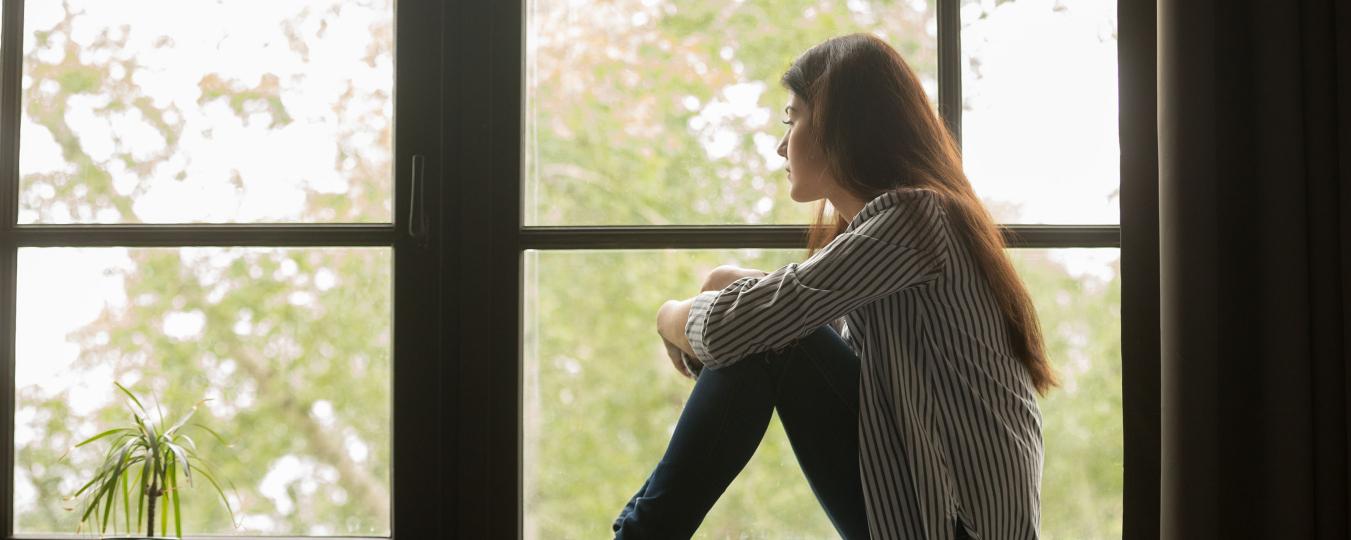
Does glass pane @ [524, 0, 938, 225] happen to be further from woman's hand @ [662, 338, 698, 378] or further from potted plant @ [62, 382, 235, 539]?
potted plant @ [62, 382, 235, 539]

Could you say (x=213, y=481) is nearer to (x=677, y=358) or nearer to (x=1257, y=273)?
(x=677, y=358)

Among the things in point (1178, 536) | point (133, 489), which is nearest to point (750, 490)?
point (1178, 536)

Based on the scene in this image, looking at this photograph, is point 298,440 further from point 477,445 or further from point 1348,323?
point 1348,323

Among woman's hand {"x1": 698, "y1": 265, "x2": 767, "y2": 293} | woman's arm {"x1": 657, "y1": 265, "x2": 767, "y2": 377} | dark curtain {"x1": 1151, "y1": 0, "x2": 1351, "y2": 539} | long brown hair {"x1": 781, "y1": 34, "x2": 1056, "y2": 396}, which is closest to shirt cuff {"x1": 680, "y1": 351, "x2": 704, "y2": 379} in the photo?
woman's arm {"x1": 657, "y1": 265, "x2": 767, "y2": 377}

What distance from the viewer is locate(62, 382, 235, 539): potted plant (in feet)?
4.88

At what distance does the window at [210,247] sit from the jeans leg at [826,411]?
0.72 meters

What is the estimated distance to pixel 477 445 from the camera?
1536mm

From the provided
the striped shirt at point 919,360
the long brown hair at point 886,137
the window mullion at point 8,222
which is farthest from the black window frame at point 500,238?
the window mullion at point 8,222

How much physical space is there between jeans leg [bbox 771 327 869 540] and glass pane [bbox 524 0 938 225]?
0.40 meters

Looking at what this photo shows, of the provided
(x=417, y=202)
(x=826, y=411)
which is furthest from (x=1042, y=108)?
→ (x=417, y=202)

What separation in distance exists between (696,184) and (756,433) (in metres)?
0.51

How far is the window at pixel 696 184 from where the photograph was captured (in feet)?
5.06

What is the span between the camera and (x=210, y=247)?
63.0 inches

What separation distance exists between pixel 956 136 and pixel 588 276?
63 centimetres
